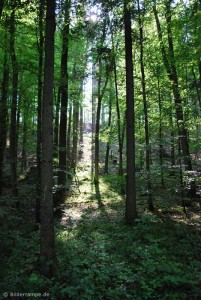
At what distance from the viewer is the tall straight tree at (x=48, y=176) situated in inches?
242

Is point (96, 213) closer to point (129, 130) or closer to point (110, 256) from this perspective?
point (129, 130)

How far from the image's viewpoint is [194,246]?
827 centimetres

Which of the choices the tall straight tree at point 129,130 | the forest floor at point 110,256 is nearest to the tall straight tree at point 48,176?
the forest floor at point 110,256

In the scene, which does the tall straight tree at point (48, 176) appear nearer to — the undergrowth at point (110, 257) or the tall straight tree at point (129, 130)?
the undergrowth at point (110, 257)

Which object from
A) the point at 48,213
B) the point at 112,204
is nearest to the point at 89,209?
the point at 112,204

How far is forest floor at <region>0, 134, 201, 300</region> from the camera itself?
5508 millimetres

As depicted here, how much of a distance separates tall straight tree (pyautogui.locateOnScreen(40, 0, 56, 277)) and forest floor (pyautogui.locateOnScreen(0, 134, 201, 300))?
410 mm

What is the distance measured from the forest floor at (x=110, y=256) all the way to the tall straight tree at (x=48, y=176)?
0.41 meters

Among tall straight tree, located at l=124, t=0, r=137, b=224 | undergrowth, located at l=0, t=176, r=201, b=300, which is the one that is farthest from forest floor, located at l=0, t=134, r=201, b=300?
tall straight tree, located at l=124, t=0, r=137, b=224

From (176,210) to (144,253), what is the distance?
6086 mm

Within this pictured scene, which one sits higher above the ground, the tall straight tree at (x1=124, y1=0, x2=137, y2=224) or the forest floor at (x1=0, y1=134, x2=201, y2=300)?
the tall straight tree at (x1=124, y1=0, x2=137, y2=224)

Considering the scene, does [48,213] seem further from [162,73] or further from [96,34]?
[162,73]

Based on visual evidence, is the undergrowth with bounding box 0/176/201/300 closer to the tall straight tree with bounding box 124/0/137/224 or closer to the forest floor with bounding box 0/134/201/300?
the forest floor with bounding box 0/134/201/300

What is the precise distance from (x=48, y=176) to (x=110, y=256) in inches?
120
